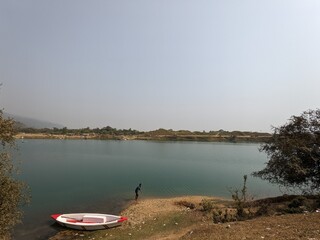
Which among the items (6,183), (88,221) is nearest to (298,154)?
(88,221)

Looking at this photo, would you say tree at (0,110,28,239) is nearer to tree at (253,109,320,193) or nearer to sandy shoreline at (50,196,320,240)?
sandy shoreline at (50,196,320,240)

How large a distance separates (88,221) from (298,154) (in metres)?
24.7

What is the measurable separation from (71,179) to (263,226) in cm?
5150

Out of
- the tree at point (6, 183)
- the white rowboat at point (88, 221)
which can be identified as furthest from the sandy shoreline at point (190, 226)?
the tree at point (6, 183)

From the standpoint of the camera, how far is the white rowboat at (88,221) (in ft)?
96.0

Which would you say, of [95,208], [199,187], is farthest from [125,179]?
[95,208]

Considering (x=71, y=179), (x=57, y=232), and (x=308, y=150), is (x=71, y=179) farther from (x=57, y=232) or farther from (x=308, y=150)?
(x=308, y=150)

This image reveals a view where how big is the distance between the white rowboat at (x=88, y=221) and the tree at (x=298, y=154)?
19227 millimetres

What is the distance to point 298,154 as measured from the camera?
34719mm

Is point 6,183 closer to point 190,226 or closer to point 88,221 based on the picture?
point 88,221

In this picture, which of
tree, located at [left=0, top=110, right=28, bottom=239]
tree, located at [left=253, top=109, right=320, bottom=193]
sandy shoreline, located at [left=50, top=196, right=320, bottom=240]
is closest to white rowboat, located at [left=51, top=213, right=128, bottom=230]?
sandy shoreline, located at [left=50, top=196, right=320, bottom=240]

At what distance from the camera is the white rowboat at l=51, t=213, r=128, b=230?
96.0 feet

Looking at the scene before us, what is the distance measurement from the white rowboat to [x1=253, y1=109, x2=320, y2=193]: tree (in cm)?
1923

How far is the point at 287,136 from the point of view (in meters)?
36.8
